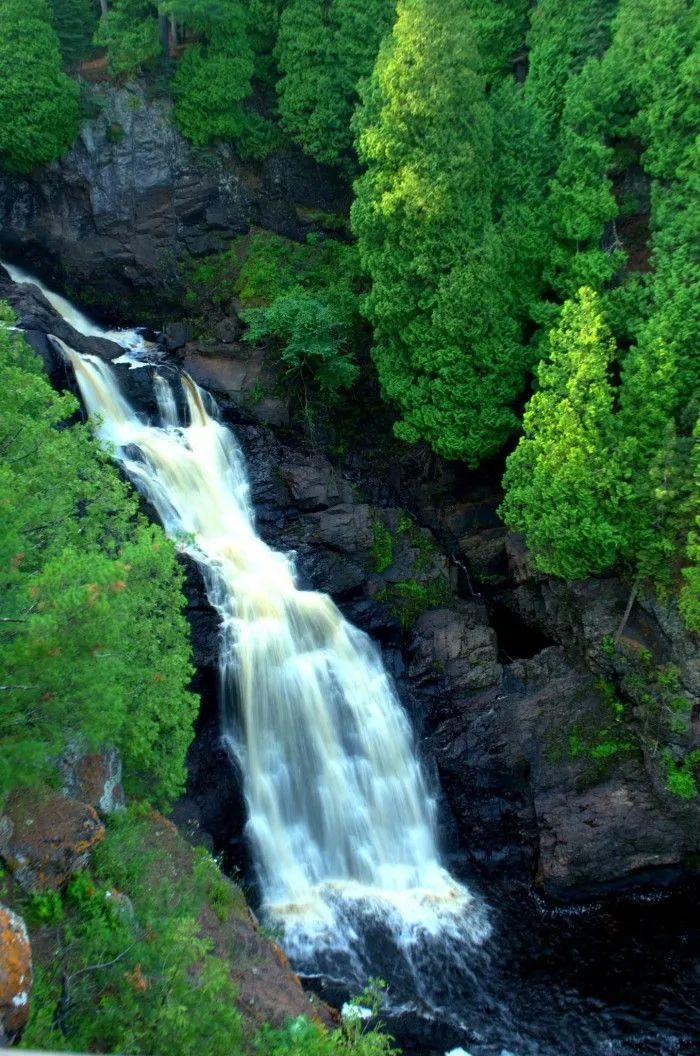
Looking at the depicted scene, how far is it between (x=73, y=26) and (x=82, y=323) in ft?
32.1

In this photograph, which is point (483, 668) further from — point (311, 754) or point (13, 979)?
point (13, 979)

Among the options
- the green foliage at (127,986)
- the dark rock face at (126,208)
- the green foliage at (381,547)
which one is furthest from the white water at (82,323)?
the green foliage at (127,986)

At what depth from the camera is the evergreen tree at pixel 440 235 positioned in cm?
1903

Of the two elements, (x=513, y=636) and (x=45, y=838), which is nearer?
(x=45, y=838)

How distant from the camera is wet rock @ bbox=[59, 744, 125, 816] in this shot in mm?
11484

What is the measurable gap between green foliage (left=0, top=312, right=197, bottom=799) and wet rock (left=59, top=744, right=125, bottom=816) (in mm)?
414

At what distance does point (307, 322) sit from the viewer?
72.5ft

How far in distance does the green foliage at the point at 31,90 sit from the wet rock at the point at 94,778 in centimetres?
1984

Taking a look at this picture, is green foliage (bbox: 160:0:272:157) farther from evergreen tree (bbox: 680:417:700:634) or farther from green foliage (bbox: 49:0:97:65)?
evergreen tree (bbox: 680:417:700:634)

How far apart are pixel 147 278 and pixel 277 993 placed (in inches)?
853

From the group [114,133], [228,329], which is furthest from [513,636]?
[114,133]

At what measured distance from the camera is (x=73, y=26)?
25.6 meters

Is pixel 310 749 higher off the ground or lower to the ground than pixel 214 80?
lower

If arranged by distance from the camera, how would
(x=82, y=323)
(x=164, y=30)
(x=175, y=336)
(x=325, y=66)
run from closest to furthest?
(x=175, y=336), (x=325, y=66), (x=82, y=323), (x=164, y=30)
